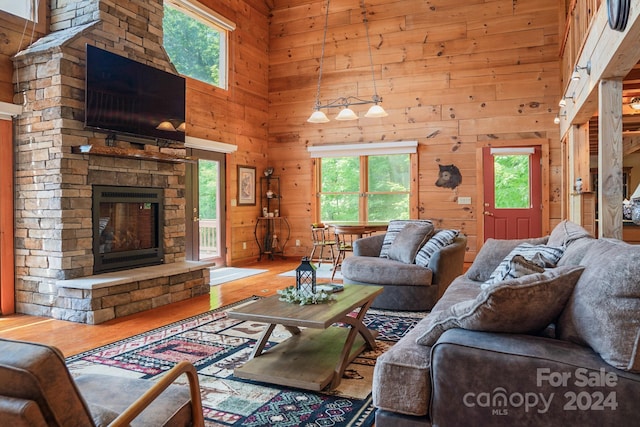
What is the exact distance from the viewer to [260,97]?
8969 millimetres

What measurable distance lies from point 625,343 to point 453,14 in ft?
24.6

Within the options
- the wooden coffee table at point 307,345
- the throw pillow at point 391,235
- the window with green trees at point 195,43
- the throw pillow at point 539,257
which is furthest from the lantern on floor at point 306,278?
the window with green trees at point 195,43

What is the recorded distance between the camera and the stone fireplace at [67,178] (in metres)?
4.38

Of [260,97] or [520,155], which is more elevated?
[260,97]

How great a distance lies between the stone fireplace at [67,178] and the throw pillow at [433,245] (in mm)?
2668

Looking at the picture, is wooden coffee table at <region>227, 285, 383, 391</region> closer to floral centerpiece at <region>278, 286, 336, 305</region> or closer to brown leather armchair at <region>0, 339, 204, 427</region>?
floral centerpiece at <region>278, 286, 336, 305</region>

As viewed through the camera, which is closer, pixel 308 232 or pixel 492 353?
pixel 492 353

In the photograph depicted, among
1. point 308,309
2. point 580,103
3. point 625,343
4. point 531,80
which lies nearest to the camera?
point 625,343

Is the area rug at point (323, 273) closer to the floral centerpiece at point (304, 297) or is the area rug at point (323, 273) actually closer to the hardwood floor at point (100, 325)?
the hardwood floor at point (100, 325)

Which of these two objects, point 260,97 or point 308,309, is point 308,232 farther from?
point 308,309

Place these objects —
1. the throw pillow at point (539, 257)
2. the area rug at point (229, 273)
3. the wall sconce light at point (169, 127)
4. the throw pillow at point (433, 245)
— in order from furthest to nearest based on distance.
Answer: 1. the area rug at point (229, 273)
2. the wall sconce light at point (169, 127)
3. the throw pillow at point (433, 245)
4. the throw pillow at point (539, 257)

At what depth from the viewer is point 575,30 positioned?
223 inches

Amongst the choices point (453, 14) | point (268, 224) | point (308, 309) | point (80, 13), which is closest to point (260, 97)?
point (268, 224)

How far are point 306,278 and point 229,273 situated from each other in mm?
4027
